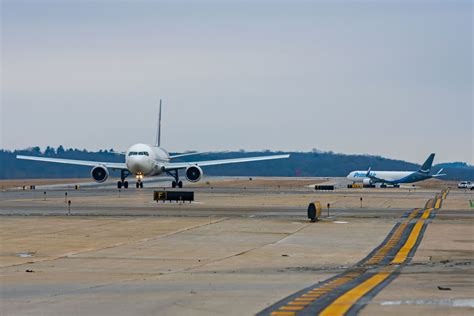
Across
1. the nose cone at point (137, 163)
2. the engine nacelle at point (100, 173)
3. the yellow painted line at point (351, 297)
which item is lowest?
the yellow painted line at point (351, 297)

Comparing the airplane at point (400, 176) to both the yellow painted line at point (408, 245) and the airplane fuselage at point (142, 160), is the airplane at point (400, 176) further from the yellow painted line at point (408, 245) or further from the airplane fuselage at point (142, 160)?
the yellow painted line at point (408, 245)

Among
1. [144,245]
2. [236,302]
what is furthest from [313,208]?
[236,302]

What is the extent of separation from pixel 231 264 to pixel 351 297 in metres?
8.92

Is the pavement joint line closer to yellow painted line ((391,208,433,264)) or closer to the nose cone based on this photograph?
yellow painted line ((391,208,433,264))

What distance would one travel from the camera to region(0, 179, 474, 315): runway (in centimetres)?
1769

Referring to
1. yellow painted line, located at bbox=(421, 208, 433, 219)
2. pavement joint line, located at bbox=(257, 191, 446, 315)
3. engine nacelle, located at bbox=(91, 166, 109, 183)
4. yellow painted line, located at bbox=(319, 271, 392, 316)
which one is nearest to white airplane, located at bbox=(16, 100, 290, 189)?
engine nacelle, located at bbox=(91, 166, 109, 183)

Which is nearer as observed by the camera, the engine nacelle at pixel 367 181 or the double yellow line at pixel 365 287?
the double yellow line at pixel 365 287

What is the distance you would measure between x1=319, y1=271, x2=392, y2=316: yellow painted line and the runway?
0.03 m

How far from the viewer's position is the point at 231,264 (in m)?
27.0

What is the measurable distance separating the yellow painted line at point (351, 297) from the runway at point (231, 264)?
26 millimetres

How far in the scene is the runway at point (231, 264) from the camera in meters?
17.7

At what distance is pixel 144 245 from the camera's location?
110 feet

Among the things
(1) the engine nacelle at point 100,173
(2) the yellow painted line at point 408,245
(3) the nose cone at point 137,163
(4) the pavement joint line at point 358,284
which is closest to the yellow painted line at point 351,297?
(4) the pavement joint line at point 358,284

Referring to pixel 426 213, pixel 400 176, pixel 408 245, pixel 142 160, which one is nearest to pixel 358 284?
pixel 408 245
